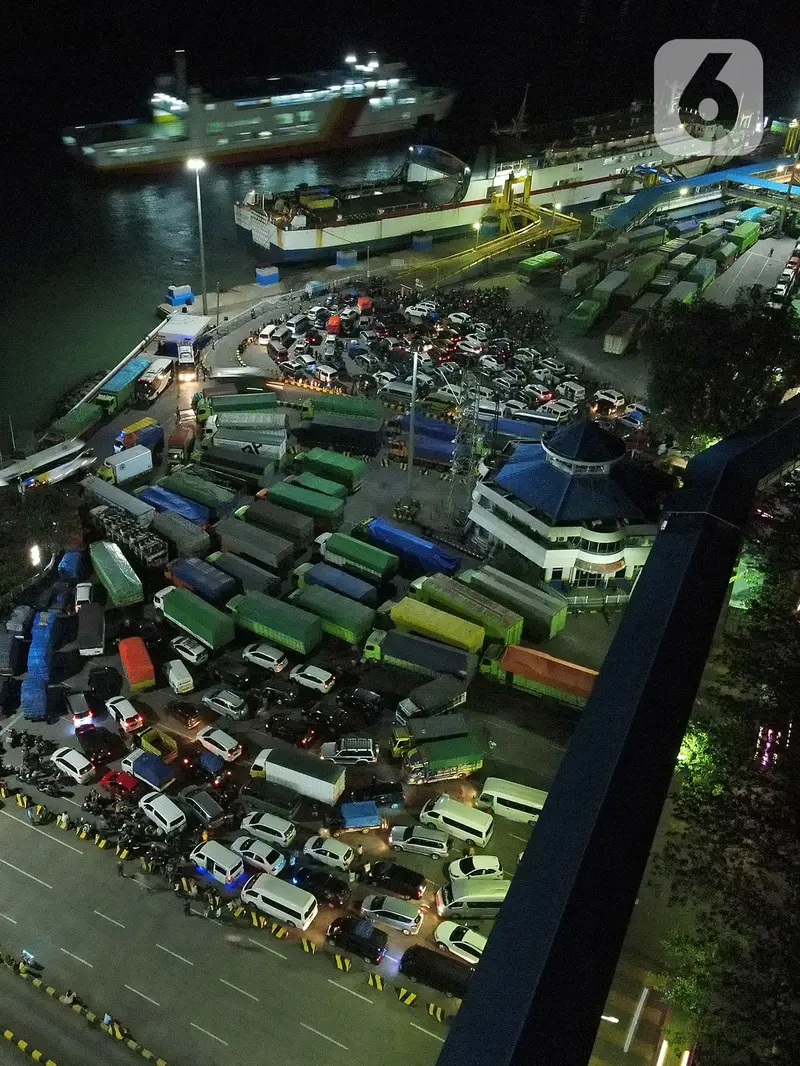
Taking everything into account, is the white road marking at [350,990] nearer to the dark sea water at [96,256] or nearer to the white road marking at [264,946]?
the white road marking at [264,946]

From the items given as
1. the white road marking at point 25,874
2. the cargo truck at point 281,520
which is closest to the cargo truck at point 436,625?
the cargo truck at point 281,520

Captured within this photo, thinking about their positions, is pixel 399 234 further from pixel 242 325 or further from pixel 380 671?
pixel 380 671

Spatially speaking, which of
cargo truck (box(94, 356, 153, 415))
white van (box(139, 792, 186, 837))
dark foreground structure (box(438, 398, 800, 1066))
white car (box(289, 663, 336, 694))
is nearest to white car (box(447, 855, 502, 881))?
dark foreground structure (box(438, 398, 800, 1066))

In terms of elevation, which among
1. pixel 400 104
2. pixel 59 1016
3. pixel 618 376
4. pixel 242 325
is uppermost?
pixel 400 104

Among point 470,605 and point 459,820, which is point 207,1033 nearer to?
point 459,820

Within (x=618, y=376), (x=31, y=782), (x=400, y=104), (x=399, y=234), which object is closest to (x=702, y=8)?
(x=400, y=104)
